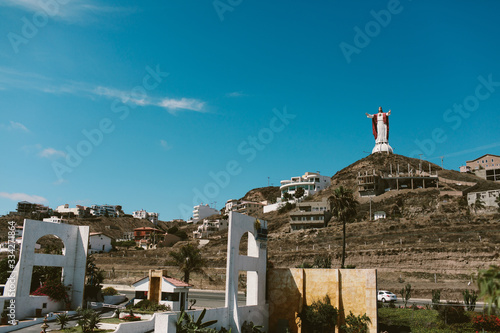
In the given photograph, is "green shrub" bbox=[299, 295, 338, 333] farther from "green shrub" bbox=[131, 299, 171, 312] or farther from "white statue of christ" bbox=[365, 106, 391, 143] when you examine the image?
"white statue of christ" bbox=[365, 106, 391, 143]

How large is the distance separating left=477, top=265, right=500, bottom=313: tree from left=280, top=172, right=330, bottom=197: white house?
115 m

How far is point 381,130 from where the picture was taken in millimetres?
124375

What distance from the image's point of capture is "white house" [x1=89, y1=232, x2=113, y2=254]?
83.2 metres

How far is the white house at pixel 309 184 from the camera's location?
127500 mm

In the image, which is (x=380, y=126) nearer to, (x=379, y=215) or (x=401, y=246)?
(x=379, y=215)

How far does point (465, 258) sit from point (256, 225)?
34.6 m


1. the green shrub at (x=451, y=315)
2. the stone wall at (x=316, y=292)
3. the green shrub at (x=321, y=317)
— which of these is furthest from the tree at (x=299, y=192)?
the green shrub at (x=321, y=317)

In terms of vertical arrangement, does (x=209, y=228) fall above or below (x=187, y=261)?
above

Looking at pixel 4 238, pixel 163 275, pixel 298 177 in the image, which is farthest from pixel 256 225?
pixel 298 177

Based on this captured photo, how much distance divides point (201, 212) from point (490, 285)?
159910mm

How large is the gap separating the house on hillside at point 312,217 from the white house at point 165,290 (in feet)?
203

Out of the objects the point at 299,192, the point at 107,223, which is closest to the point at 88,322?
the point at 299,192

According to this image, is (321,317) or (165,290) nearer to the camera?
(321,317)

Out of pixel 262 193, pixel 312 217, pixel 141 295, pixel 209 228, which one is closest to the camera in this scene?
pixel 141 295
